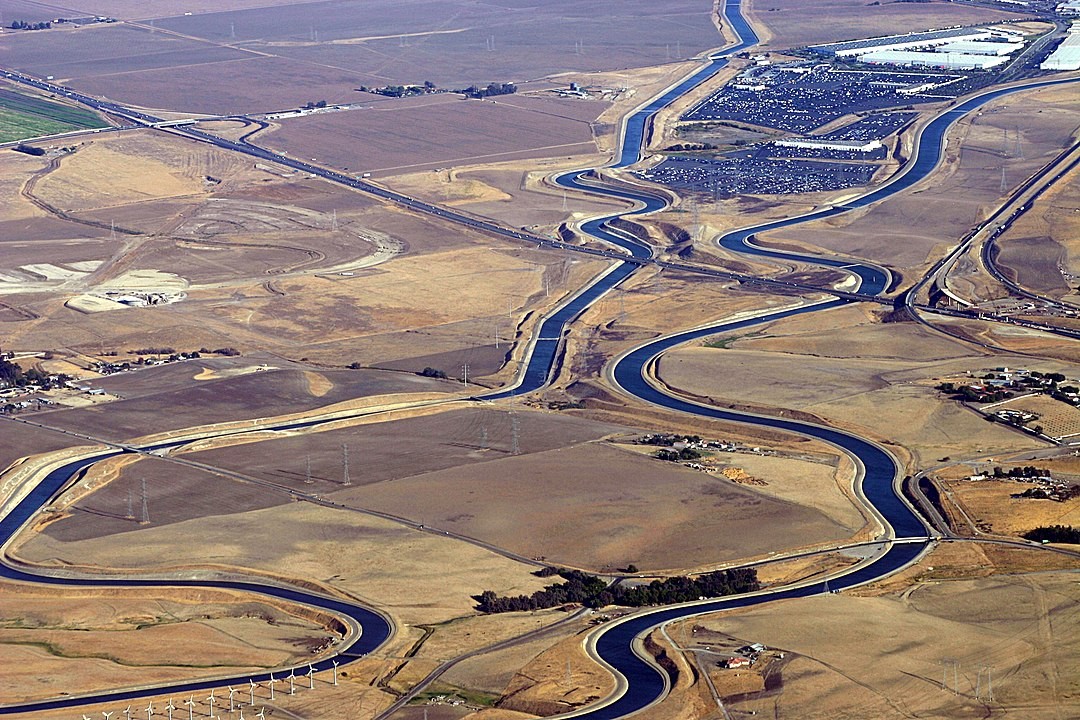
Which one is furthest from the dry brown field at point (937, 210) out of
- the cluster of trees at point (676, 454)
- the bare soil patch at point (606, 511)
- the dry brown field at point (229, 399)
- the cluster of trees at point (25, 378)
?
the cluster of trees at point (25, 378)

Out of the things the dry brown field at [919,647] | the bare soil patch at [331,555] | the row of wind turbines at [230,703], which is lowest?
the bare soil patch at [331,555]

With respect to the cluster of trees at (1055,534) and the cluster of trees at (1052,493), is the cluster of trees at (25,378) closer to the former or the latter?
the cluster of trees at (1052,493)

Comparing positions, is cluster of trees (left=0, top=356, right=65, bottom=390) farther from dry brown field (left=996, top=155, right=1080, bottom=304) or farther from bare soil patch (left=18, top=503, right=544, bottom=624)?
dry brown field (left=996, top=155, right=1080, bottom=304)

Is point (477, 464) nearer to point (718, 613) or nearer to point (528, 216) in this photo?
point (718, 613)

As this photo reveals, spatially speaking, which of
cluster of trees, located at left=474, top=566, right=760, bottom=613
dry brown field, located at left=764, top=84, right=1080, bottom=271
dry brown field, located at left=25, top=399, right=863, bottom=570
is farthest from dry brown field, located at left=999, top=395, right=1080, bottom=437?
dry brown field, located at left=764, top=84, right=1080, bottom=271

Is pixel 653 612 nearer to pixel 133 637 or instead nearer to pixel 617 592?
pixel 617 592

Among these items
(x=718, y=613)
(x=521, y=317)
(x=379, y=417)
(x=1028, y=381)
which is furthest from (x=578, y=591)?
(x=521, y=317)

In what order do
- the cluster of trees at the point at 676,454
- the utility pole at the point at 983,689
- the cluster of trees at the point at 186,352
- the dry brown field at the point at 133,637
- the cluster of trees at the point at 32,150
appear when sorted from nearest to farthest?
the utility pole at the point at 983,689
the dry brown field at the point at 133,637
the cluster of trees at the point at 676,454
the cluster of trees at the point at 186,352
the cluster of trees at the point at 32,150
